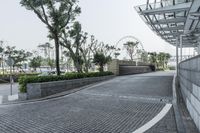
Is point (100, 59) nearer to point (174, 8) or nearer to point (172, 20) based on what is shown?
point (172, 20)

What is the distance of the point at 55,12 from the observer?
14047 millimetres

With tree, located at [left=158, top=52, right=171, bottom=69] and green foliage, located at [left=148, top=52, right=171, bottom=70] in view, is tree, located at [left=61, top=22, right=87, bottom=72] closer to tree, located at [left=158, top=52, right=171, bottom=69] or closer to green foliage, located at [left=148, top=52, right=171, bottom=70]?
green foliage, located at [left=148, top=52, right=171, bottom=70]

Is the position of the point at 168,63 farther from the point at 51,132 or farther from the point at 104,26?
the point at 51,132

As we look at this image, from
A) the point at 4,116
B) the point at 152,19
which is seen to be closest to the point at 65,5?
the point at 152,19

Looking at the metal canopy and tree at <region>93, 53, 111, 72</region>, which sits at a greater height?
the metal canopy

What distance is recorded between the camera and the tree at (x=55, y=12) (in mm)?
13092

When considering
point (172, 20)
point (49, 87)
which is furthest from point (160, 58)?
point (49, 87)

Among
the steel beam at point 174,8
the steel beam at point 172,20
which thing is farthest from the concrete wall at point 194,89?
the steel beam at point 172,20

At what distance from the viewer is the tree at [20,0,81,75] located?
13092 millimetres

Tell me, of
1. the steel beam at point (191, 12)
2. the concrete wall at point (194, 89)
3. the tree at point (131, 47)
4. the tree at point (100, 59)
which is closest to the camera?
the concrete wall at point (194, 89)

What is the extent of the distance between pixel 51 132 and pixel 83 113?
6.52 ft

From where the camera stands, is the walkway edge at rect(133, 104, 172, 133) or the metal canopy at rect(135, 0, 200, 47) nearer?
the walkway edge at rect(133, 104, 172, 133)

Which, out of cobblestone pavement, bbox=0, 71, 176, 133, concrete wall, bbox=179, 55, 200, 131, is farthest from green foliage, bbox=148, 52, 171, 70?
concrete wall, bbox=179, 55, 200, 131

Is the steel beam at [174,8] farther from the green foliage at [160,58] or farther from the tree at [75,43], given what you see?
the green foliage at [160,58]
